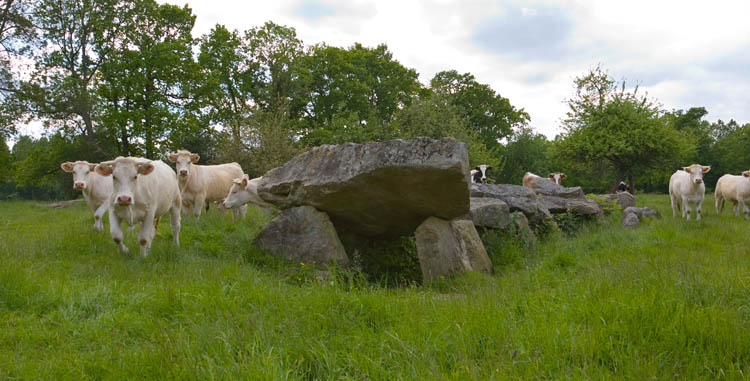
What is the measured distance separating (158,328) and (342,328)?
4.87 ft

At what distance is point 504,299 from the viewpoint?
4.25 metres

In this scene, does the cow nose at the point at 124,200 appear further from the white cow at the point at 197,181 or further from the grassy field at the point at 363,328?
the white cow at the point at 197,181

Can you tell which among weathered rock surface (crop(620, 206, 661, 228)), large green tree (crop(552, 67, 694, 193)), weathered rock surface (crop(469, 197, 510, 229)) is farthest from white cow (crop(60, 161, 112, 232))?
large green tree (crop(552, 67, 694, 193))

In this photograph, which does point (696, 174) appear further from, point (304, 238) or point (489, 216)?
point (304, 238)

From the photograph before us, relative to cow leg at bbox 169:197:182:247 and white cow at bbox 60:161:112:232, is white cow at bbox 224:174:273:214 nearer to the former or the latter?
cow leg at bbox 169:197:182:247

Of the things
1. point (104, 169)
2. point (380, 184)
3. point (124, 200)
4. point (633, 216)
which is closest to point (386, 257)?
point (380, 184)

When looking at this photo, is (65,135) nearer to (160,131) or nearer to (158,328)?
(160,131)

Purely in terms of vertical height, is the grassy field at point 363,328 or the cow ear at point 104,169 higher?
the cow ear at point 104,169

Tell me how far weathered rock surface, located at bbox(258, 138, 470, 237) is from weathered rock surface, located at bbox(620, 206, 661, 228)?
20.6 feet

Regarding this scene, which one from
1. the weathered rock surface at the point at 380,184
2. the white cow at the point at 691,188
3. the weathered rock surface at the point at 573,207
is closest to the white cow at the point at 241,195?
the weathered rock surface at the point at 380,184

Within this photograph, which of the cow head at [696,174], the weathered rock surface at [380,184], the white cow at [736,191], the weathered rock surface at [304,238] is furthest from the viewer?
the white cow at [736,191]

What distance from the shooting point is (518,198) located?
10.5m

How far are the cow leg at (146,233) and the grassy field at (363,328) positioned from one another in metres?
1.30

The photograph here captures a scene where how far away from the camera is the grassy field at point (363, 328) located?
269 centimetres
